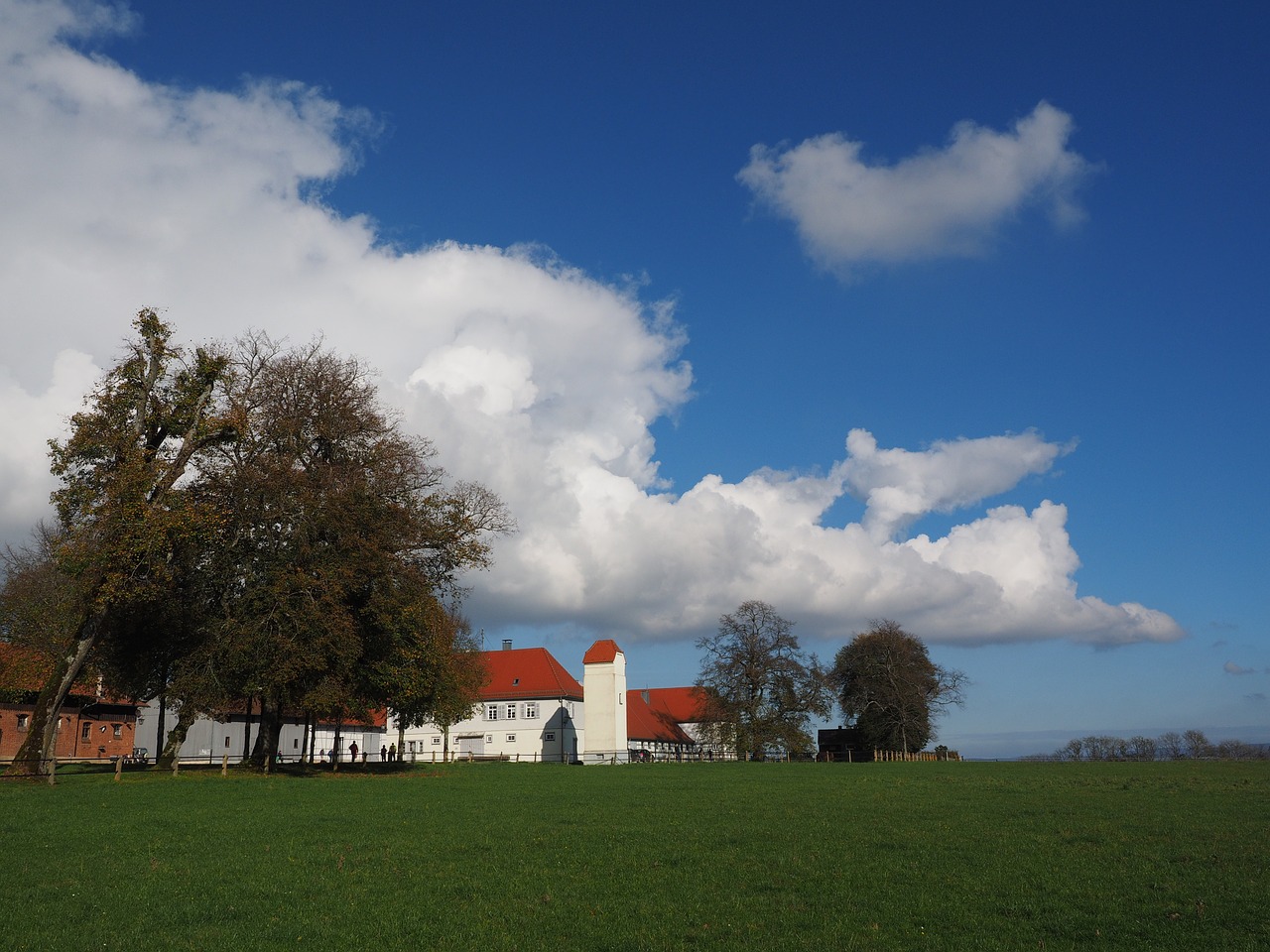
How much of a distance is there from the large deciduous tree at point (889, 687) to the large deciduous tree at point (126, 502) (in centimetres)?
6438

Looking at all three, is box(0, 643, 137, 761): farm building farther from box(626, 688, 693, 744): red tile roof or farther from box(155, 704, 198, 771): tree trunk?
box(626, 688, 693, 744): red tile roof

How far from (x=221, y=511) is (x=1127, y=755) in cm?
8319

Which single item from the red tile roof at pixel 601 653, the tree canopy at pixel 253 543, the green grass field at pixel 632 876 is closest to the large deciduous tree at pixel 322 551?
the tree canopy at pixel 253 543

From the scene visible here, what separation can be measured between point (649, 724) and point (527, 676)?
20723 mm

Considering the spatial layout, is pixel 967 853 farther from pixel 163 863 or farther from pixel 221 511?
pixel 221 511

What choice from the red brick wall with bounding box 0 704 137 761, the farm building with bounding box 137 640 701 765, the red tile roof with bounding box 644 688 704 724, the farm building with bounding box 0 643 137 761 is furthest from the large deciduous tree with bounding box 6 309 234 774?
the red tile roof with bounding box 644 688 704 724

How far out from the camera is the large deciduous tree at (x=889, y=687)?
89.4 m

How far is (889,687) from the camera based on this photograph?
90938 millimetres

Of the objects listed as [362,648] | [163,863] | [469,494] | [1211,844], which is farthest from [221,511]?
[1211,844]

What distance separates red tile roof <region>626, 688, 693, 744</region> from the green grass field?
81315 millimetres

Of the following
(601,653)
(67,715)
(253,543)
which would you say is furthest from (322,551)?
(601,653)

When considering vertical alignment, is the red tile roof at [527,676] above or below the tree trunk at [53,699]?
above

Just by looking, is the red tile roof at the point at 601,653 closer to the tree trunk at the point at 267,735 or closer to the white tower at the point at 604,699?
the white tower at the point at 604,699

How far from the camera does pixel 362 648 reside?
41.0 meters
